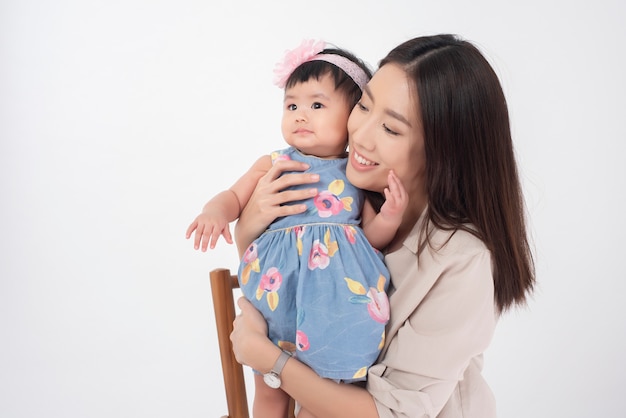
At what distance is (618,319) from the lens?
3975mm

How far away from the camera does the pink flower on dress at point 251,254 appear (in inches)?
78.5

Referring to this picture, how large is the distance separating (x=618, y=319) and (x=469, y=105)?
2.62 meters

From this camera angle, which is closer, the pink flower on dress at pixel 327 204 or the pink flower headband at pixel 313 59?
the pink flower on dress at pixel 327 204

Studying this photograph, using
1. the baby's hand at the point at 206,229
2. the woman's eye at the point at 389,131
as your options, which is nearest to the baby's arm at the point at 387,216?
the woman's eye at the point at 389,131

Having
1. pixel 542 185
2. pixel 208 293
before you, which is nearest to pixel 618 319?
pixel 542 185

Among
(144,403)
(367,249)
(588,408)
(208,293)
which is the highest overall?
(367,249)

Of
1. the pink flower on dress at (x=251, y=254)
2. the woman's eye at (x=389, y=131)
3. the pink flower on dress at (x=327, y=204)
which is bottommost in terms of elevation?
the pink flower on dress at (x=251, y=254)

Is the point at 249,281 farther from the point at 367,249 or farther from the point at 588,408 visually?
the point at 588,408

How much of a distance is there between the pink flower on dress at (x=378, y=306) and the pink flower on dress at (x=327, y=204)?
0.81 ft

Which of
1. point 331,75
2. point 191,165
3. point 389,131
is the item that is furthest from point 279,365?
point 191,165

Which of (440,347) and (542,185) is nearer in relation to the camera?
(440,347)

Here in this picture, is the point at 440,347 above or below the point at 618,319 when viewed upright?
above

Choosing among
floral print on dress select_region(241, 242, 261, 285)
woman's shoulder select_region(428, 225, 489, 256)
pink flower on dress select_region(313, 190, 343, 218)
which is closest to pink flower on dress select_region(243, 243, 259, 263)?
floral print on dress select_region(241, 242, 261, 285)

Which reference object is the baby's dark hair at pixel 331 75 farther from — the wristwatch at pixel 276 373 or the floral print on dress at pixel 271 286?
the wristwatch at pixel 276 373
